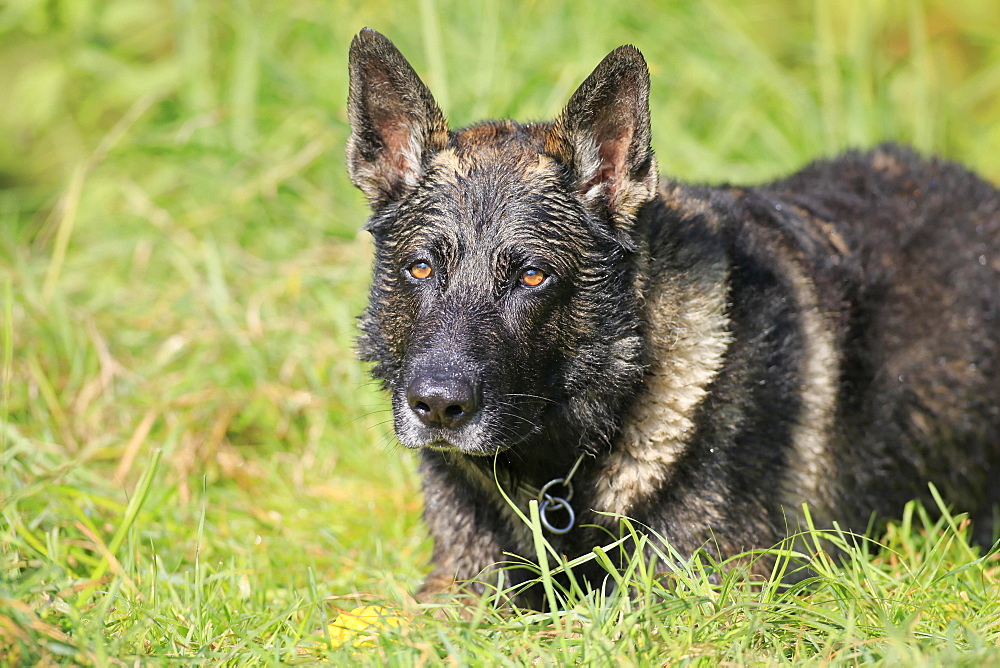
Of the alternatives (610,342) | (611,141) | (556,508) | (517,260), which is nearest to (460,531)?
(556,508)

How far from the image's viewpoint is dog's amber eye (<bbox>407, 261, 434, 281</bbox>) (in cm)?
351

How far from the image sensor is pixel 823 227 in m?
4.24

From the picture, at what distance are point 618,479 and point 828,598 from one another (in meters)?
0.80

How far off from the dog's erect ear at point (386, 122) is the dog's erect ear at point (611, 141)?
472 millimetres

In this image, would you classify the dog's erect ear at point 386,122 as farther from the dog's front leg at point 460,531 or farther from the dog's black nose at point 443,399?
the dog's front leg at point 460,531

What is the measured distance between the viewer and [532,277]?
3.44 meters

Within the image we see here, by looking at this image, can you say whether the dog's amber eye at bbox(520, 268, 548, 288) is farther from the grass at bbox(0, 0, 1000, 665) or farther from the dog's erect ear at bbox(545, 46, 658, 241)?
the grass at bbox(0, 0, 1000, 665)

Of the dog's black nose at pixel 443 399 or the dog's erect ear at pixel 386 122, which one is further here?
the dog's erect ear at pixel 386 122

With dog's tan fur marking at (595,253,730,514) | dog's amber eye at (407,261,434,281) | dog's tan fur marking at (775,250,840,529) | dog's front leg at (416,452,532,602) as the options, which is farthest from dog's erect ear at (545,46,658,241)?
dog's front leg at (416,452,532,602)

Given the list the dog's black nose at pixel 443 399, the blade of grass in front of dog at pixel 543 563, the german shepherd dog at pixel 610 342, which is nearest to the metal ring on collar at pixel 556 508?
the german shepherd dog at pixel 610 342

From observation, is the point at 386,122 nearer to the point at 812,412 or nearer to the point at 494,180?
the point at 494,180

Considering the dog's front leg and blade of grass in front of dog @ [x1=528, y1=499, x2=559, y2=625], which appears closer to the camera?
blade of grass in front of dog @ [x1=528, y1=499, x2=559, y2=625]

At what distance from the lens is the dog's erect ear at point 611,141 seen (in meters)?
3.41

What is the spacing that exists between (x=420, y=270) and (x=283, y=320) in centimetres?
236
